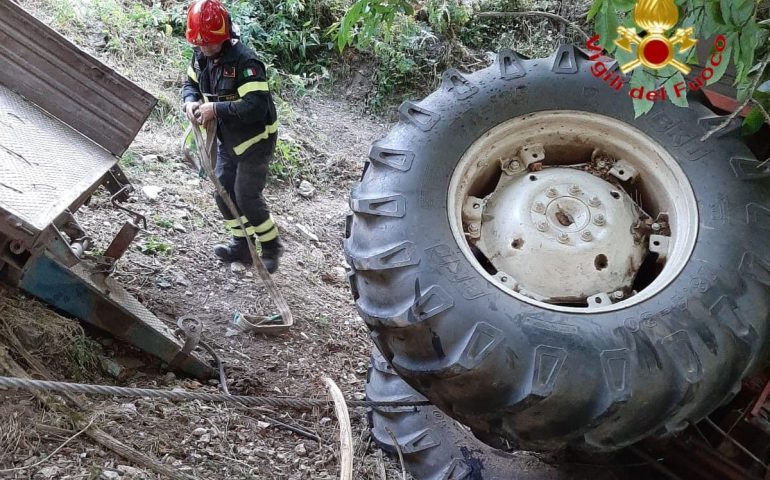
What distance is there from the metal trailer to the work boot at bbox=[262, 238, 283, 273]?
52.6 inches

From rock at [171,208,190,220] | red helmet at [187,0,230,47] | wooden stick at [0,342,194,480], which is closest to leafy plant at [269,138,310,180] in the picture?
rock at [171,208,190,220]

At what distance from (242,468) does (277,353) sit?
3.26 ft

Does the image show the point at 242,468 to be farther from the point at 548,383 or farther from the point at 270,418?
the point at 548,383

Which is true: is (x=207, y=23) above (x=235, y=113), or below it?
above

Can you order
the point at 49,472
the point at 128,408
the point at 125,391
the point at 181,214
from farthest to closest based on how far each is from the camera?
1. the point at 181,214
2. the point at 128,408
3. the point at 49,472
4. the point at 125,391

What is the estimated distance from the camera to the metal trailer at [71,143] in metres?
2.50

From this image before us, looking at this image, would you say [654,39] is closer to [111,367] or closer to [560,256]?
[560,256]

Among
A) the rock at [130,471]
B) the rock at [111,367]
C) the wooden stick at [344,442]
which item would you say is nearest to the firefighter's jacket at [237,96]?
the rock at [111,367]

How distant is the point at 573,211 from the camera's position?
2.66 meters

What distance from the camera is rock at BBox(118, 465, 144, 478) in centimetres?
235

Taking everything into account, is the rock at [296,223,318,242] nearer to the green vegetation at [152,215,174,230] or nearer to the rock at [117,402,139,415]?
the green vegetation at [152,215,174,230]

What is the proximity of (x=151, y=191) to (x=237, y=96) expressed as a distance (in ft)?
3.07

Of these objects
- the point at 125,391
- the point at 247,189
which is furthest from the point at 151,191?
the point at 125,391

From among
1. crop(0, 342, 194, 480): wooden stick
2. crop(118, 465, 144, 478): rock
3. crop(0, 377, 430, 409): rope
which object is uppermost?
crop(0, 377, 430, 409): rope
